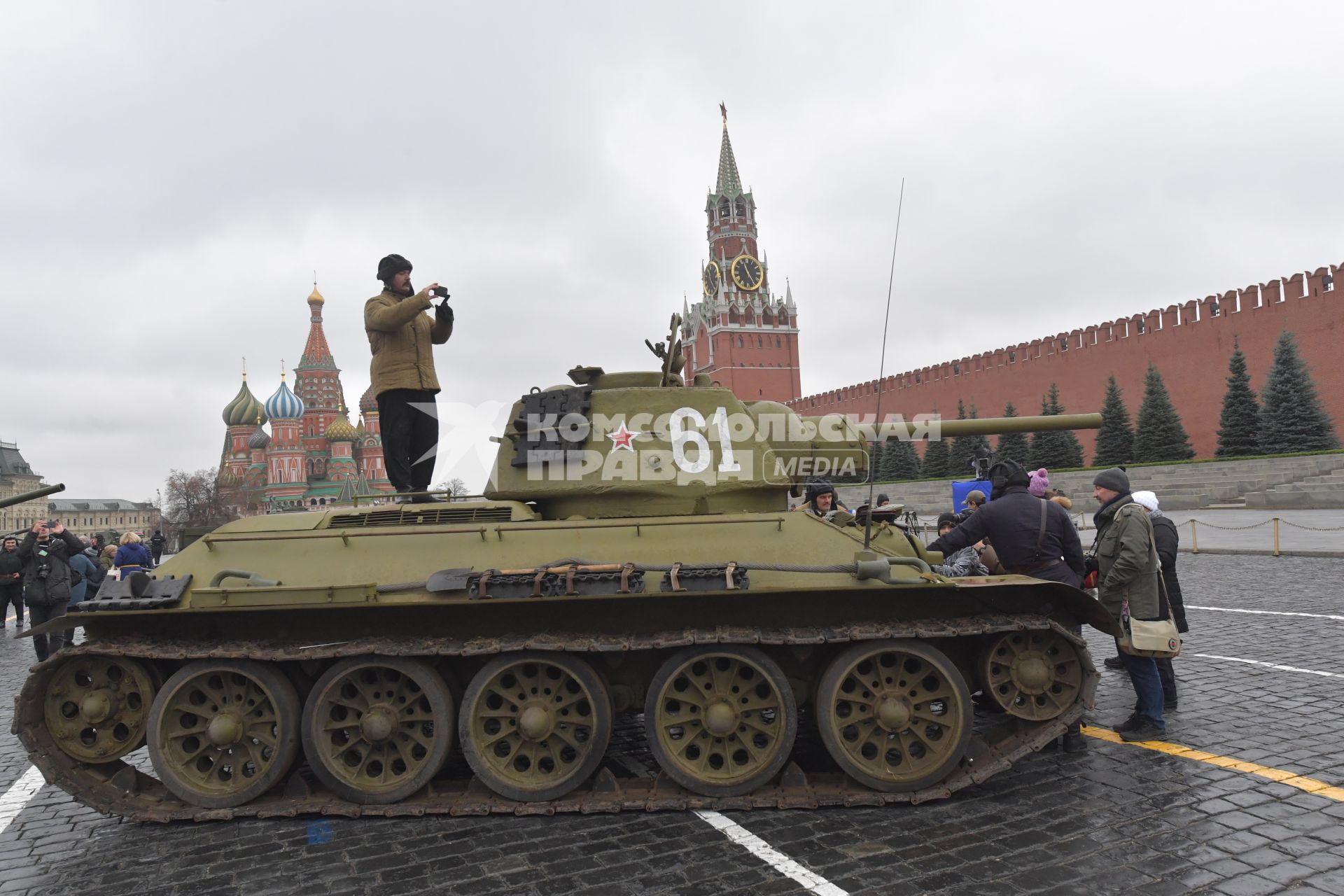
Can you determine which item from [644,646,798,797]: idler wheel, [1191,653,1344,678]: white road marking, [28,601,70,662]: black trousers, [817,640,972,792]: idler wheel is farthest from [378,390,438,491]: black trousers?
[1191,653,1344,678]: white road marking

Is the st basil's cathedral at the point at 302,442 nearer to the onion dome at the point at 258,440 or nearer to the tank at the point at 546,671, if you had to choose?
the onion dome at the point at 258,440

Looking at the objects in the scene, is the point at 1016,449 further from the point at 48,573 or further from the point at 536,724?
the point at 536,724

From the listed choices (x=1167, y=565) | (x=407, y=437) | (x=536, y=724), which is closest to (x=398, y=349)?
(x=407, y=437)

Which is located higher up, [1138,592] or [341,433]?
[341,433]

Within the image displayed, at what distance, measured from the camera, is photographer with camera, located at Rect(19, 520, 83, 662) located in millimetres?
11578

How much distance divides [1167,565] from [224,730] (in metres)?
7.85

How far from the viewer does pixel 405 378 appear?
772 cm

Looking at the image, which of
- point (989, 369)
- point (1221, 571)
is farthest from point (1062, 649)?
point (989, 369)

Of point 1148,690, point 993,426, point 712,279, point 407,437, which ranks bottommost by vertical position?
point 1148,690

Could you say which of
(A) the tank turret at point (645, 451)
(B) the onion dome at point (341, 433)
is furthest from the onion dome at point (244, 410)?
(A) the tank turret at point (645, 451)

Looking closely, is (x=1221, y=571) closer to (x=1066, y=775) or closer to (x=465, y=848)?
(x=1066, y=775)

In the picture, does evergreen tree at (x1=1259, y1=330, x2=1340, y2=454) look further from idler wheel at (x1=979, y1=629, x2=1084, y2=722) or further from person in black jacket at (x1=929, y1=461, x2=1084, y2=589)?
idler wheel at (x1=979, y1=629, x2=1084, y2=722)

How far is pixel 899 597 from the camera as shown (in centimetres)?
577

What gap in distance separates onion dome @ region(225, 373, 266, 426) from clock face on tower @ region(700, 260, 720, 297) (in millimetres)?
52372
